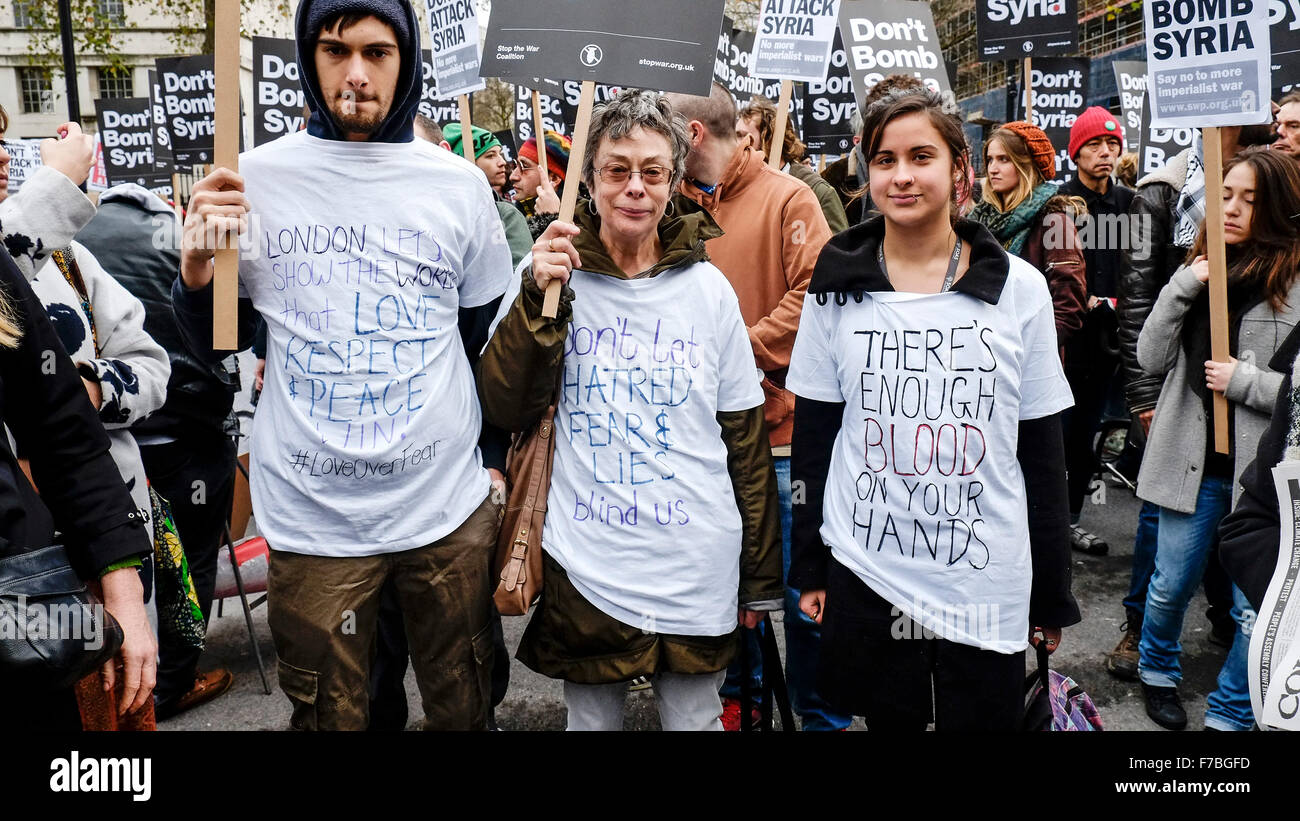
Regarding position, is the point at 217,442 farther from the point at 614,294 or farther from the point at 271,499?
the point at 614,294

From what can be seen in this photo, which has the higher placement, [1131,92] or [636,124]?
[1131,92]

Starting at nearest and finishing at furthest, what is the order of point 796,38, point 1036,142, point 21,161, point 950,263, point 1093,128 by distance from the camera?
point 950,263, point 1036,142, point 796,38, point 1093,128, point 21,161

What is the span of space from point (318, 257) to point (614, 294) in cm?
73

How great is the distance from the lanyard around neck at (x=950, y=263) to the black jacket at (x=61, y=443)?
176 centimetres

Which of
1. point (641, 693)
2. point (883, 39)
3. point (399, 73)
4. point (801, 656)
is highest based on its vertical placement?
point (883, 39)

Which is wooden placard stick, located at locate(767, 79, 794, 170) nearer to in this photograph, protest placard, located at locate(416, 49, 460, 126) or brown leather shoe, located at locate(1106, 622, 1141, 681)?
brown leather shoe, located at locate(1106, 622, 1141, 681)

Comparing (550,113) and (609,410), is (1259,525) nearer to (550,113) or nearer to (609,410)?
(609,410)

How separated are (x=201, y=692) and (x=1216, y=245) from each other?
13.5 ft

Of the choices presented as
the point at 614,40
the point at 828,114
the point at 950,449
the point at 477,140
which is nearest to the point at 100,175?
the point at 477,140

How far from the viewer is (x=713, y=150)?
3.47 m

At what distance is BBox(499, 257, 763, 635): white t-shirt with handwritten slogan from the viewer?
92.7 inches

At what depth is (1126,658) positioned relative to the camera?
3975mm

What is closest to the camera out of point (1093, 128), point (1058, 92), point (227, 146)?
point (227, 146)

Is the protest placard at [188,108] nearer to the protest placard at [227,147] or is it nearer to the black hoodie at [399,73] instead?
the black hoodie at [399,73]
